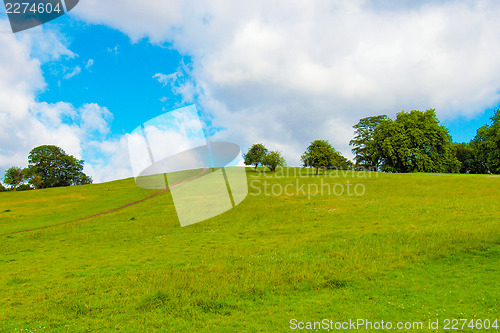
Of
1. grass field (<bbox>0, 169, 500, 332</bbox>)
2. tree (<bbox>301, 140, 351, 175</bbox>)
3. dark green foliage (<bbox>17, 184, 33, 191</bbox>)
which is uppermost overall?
tree (<bbox>301, 140, 351, 175</bbox>)

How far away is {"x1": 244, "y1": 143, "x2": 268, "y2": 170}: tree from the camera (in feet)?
307

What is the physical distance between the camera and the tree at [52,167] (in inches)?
3957

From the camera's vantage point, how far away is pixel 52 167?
104m

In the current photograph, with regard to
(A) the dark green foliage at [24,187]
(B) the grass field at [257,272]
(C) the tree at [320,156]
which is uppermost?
(C) the tree at [320,156]

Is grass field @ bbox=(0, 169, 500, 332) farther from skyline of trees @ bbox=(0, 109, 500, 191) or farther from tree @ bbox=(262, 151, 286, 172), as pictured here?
tree @ bbox=(262, 151, 286, 172)

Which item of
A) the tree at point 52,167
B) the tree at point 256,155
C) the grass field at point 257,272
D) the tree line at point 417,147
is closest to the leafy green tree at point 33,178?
the tree at point 52,167

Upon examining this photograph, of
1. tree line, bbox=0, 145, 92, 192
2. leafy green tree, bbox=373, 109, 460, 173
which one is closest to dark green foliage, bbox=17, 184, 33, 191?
tree line, bbox=0, 145, 92, 192

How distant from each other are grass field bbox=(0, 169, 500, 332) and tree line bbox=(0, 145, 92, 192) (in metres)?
87.6

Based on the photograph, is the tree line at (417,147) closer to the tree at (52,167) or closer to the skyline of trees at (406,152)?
the skyline of trees at (406,152)

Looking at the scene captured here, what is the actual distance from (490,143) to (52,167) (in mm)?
138945

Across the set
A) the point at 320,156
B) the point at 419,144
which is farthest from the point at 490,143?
the point at 320,156

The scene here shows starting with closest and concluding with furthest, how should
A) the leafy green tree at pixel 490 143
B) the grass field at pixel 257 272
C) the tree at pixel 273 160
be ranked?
the grass field at pixel 257 272 < the leafy green tree at pixel 490 143 < the tree at pixel 273 160

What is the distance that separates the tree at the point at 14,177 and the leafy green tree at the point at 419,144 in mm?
122018

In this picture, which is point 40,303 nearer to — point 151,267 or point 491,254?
point 151,267
